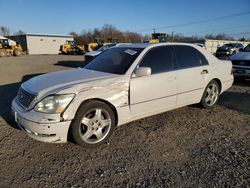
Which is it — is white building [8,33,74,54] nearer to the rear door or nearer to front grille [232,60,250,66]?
front grille [232,60,250,66]

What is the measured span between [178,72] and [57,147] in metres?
2.63

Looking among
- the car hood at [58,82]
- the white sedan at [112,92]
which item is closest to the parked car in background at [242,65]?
the white sedan at [112,92]

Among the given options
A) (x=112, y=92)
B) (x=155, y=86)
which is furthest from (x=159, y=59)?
(x=112, y=92)

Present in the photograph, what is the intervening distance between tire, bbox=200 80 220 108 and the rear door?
0.69 ft

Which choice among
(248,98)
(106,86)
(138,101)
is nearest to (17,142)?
(106,86)

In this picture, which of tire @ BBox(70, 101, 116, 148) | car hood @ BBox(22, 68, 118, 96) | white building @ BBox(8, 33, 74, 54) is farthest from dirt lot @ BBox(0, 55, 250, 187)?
white building @ BBox(8, 33, 74, 54)

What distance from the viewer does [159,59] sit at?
4.25 meters

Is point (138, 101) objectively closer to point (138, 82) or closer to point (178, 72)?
point (138, 82)

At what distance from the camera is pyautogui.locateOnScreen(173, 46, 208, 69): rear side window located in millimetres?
4527

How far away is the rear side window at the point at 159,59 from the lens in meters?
4.08

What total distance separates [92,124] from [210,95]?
3153 millimetres

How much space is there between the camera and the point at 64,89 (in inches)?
128

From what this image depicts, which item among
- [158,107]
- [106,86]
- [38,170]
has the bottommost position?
[38,170]

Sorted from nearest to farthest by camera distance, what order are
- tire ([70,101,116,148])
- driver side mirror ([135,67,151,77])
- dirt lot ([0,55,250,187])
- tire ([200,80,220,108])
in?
1. dirt lot ([0,55,250,187])
2. tire ([70,101,116,148])
3. driver side mirror ([135,67,151,77])
4. tire ([200,80,220,108])
